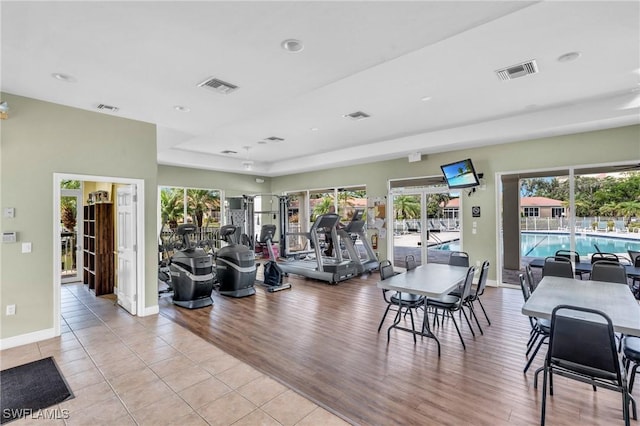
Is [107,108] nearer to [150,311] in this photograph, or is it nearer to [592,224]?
[150,311]

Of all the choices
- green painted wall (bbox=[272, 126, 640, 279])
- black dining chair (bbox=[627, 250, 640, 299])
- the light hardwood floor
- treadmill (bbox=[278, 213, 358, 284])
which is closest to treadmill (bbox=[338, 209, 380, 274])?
treadmill (bbox=[278, 213, 358, 284])

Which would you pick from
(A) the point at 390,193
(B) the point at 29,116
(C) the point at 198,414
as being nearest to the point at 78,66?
(B) the point at 29,116

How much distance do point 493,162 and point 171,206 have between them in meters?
8.60

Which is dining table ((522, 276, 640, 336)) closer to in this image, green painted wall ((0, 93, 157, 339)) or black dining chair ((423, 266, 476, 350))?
black dining chair ((423, 266, 476, 350))

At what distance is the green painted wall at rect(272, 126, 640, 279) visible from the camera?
16.9 ft

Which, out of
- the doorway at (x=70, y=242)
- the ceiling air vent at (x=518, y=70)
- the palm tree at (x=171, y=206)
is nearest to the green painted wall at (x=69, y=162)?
the ceiling air vent at (x=518, y=70)

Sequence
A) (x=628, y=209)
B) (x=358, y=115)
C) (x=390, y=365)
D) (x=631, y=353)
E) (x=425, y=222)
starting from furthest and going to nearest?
1. (x=425, y=222)
2. (x=628, y=209)
3. (x=358, y=115)
4. (x=390, y=365)
5. (x=631, y=353)

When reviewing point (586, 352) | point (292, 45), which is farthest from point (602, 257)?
point (292, 45)

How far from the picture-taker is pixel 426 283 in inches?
140

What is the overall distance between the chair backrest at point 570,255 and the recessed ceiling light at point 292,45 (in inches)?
221

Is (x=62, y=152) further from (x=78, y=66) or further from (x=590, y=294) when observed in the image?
(x=590, y=294)

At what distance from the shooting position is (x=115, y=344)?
367 centimetres

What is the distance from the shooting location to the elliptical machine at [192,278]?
5039 millimetres

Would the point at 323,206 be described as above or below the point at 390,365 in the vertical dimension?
above
